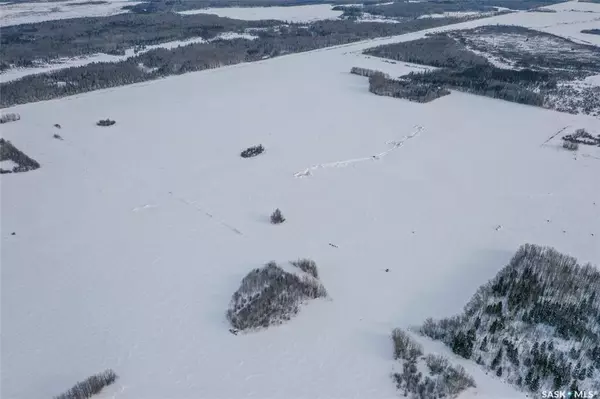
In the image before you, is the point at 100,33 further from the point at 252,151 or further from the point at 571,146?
the point at 571,146

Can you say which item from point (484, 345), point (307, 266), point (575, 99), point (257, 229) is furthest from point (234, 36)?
point (484, 345)

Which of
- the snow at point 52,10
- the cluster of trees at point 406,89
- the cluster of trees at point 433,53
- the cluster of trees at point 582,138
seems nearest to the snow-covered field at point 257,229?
the cluster of trees at point 582,138

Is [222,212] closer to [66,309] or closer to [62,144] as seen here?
[66,309]

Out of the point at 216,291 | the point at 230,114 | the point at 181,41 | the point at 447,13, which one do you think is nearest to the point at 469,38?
the point at 447,13

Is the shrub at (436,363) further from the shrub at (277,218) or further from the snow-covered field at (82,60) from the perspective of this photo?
the snow-covered field at (82,60)

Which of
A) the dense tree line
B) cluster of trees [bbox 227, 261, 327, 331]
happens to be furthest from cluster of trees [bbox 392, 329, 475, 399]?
the dense tree line

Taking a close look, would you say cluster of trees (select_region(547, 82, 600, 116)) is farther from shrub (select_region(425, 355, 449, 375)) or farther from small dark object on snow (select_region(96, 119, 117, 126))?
small dark object on snow (select_region(96, 119, 117, 126))
